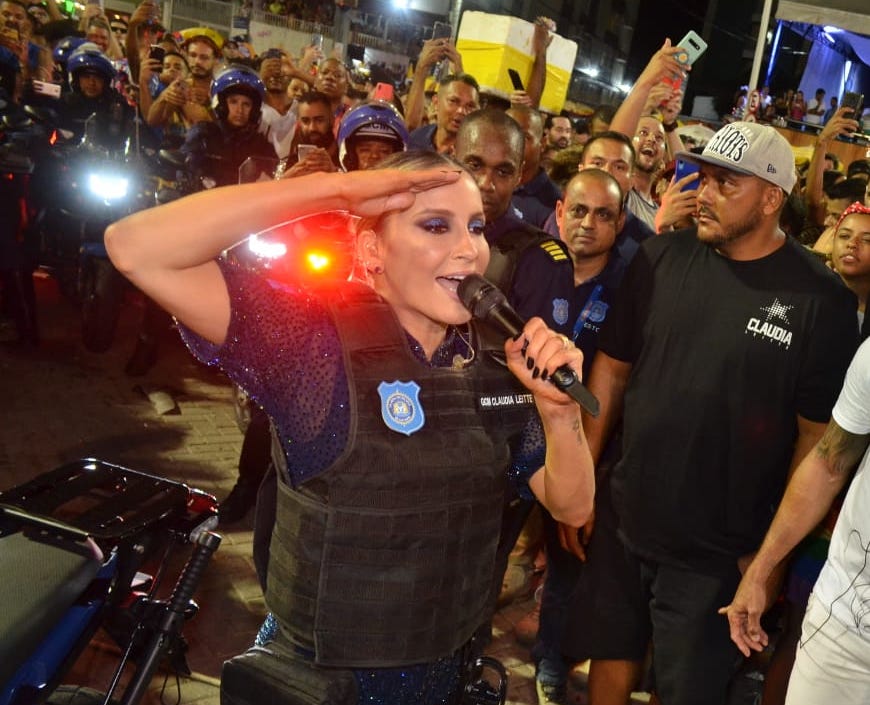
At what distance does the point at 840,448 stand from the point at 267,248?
3293 mm

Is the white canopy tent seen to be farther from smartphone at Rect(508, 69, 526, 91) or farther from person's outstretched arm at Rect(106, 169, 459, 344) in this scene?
person's outstretched arm at Rect(106, 169, 459, 344)

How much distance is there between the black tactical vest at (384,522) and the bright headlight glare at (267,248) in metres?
2.79

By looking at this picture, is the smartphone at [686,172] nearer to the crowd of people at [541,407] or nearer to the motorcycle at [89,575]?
the crowd of people at [541,407]

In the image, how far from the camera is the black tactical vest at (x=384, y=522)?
193 centimetres

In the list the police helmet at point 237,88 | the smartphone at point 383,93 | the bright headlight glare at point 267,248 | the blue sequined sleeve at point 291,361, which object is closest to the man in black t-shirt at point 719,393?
the blue sequined sleeve at point 291,361

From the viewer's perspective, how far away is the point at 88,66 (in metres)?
7.61

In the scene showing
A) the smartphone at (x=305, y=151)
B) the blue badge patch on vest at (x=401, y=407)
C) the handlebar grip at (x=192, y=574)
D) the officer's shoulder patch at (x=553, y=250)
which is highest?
the smartphone at (x=305, y=151)

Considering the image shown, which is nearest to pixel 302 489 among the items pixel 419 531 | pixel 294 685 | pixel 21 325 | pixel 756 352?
pixel 419 531

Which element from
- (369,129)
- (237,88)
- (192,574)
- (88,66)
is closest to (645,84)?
(369,129)

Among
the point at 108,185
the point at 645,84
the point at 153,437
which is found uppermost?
the point at 645,84

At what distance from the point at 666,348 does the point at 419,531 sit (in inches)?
72.9

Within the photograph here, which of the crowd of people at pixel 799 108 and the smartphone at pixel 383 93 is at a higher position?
the crowd of people at pixel 799 108

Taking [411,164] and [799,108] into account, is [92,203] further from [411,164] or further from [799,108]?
[799,108]

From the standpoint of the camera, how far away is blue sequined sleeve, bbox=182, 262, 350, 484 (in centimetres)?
193
